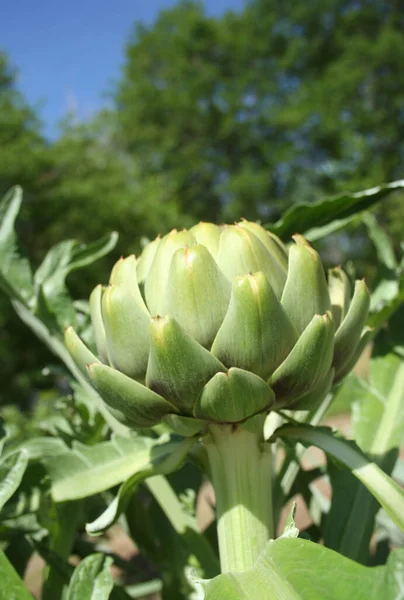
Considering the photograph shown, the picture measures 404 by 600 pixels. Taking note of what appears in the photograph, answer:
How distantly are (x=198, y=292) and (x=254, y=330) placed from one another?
4cm

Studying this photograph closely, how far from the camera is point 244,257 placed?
367 mm

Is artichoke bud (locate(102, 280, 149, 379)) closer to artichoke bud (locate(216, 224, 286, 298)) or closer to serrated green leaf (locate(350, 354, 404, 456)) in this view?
artichoke bud (locate(216, 224, 286, 298))

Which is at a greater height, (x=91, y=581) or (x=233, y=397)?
(x=233, y=397)

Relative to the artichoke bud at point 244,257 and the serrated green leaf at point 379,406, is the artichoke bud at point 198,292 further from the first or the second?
the serrated green leaf at point 379,406

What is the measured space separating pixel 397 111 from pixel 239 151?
7.63ft

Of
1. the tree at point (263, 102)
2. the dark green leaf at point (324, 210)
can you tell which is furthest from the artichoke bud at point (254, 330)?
the tree at point (263, 102)

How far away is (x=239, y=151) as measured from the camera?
928 centimetres

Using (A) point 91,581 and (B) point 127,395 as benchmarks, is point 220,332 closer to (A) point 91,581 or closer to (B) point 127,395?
(B) point 127,395

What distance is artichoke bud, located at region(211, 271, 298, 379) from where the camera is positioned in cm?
34

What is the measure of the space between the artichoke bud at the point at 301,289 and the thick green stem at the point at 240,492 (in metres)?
0.09

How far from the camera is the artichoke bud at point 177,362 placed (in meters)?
0.35

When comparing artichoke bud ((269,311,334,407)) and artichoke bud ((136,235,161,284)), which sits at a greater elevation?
artichoke bud ((136,235,161,284))

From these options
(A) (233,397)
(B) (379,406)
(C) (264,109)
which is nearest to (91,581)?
(A) (233,397)

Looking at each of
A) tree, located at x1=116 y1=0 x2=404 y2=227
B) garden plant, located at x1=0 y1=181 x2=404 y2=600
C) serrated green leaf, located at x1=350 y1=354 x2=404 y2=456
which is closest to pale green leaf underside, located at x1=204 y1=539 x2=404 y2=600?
garden plant, located at x1=0 y1=181 x2=404 y2=600
